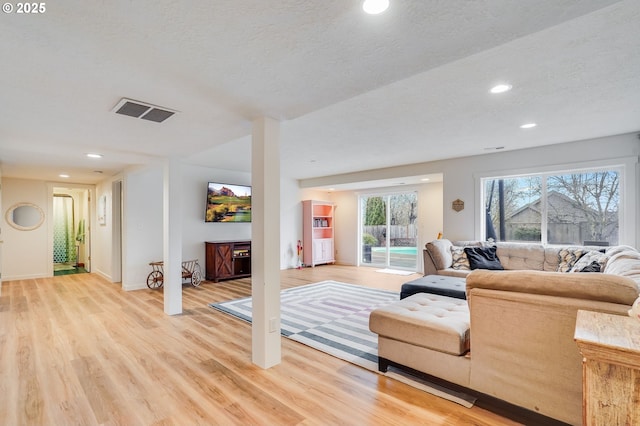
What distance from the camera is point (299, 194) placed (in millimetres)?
8531

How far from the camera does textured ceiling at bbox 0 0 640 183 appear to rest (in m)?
1.42

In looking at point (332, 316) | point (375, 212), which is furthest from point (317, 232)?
point (332, 316)

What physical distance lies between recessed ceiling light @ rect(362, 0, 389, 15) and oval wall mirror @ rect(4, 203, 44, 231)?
879cm

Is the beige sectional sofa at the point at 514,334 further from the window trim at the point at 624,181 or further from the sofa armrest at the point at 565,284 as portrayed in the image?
the window trim at the point at 624,181

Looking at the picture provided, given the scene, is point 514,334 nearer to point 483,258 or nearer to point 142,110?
point 483,258

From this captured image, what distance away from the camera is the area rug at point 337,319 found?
2.68 meters

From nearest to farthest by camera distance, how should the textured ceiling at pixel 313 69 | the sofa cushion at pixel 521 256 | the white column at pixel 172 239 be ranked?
the textured ceiling at pixel 313 69
the white column at pixel 172 239
the sofa cushion at pixel 521 256

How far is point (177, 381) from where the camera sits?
7.96 ft

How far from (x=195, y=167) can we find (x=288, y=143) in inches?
119

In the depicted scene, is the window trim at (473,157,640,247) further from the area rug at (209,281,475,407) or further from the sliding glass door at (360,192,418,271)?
the sliding glass door at (360,192,418,271)

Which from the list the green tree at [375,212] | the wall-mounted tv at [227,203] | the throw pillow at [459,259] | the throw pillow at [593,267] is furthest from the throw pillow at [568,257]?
the wall-mounted tv at [227,203]

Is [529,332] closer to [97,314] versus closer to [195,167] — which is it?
[97,314]

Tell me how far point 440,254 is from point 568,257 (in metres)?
1.59

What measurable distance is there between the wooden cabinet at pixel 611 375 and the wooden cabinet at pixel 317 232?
24.0ft
